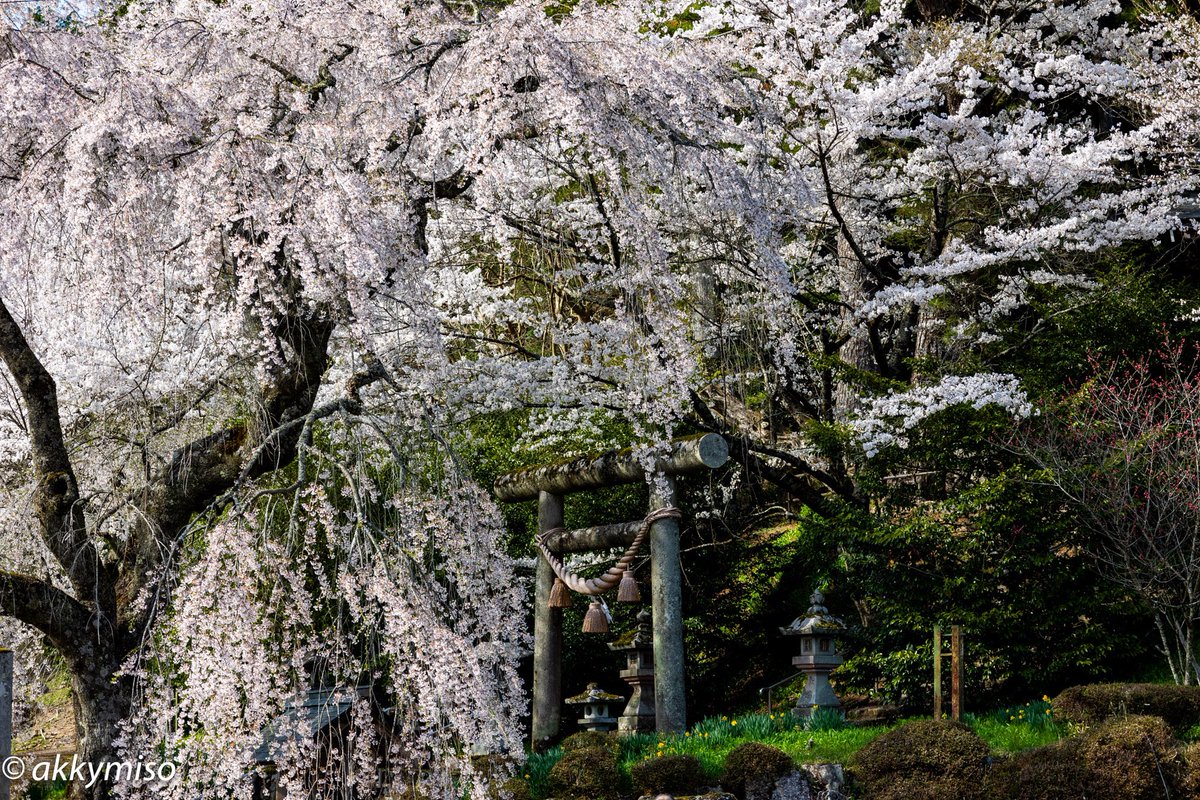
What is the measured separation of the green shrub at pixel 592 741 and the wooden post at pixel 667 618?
45 cm

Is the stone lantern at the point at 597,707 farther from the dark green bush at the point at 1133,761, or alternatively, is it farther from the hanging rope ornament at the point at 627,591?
the dark green bush at the point at 1133,761

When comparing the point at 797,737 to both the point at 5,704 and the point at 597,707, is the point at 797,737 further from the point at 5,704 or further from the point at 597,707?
the point at 5,704

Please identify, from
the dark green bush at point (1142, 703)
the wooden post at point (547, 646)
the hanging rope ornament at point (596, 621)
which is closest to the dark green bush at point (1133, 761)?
the dark green bush at point (1142, 703)

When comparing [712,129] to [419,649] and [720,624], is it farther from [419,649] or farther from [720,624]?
[720,624]

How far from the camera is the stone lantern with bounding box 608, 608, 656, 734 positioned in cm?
820

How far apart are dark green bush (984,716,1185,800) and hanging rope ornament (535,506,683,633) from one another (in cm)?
265

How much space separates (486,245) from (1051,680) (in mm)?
5094

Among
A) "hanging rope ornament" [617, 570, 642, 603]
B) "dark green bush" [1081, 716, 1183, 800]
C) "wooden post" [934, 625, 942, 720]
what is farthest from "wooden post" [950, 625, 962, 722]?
"hanging rope ornament" [617, 570, 642, 603]

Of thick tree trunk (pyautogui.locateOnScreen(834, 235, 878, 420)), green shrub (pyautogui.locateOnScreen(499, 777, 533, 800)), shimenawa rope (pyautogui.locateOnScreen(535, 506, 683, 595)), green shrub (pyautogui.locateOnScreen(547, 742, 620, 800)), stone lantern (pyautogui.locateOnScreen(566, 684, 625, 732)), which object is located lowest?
green shrub (pyautogui.locateOnScreen(499, 777, 533, 800))

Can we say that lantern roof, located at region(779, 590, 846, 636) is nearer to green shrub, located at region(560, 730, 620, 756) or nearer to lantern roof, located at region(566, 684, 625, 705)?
lantern roof, located at region(566, 684, 625, 705)

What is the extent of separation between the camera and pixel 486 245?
9.00 m

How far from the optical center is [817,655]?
7848 millimetres

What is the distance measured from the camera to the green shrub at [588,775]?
6355 mm

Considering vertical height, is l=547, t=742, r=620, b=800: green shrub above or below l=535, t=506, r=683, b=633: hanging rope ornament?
below
